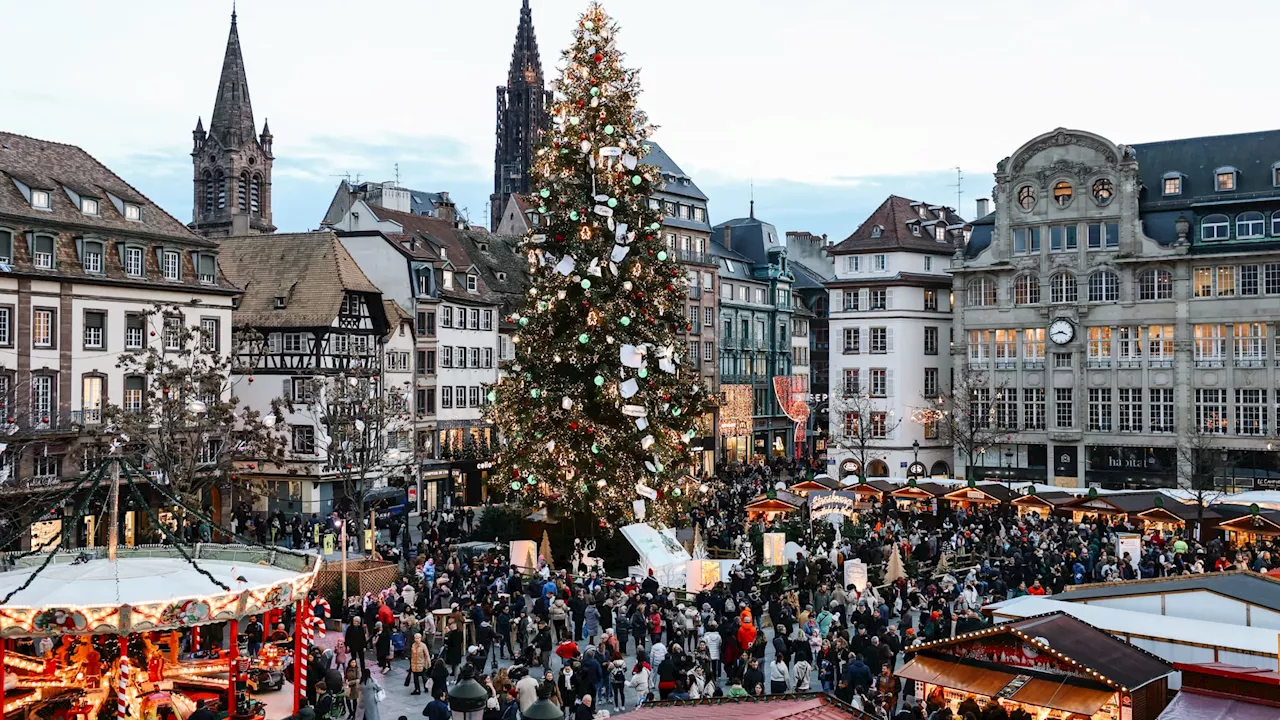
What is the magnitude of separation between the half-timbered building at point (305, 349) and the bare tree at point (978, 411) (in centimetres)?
2853

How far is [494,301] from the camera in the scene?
63.6m

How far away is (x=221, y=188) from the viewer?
301 ft

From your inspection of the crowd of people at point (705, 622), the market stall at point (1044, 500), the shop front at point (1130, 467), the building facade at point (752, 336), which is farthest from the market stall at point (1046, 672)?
the building facade at point (752, 336)

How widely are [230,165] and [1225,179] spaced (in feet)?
215

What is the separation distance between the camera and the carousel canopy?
18.5 meters

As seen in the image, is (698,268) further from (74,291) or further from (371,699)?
(371,699)

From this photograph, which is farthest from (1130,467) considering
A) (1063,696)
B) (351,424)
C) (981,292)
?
(1063,696)

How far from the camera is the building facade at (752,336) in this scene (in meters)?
79.6

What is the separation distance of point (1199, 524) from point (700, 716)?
27.6 metres

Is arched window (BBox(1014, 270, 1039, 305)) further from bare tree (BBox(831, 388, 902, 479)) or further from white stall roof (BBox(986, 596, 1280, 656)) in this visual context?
white stall roof (BBox(986, 596, 1280, 656))

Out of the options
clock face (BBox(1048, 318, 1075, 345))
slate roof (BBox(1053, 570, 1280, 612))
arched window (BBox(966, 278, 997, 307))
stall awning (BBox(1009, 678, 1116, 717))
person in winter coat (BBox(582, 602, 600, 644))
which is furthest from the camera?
arched window (BBox(966, 278, 997, 307))

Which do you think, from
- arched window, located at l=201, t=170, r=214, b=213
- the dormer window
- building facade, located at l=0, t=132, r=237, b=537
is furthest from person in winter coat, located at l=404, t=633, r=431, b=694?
arched window, located at l=201, t=170, r=214, b=213

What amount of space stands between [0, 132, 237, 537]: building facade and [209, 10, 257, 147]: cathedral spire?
142 ft

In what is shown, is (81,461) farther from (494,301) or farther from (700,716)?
(700,716)
